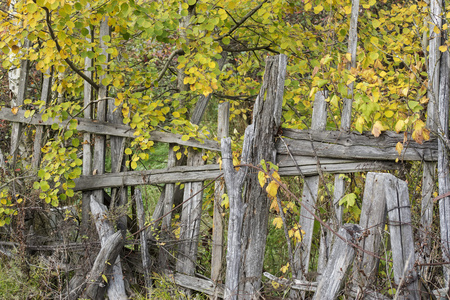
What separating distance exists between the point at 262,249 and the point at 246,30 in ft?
9.26

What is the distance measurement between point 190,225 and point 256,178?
1119 mm

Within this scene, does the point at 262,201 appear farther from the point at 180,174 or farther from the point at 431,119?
the point at 431,119

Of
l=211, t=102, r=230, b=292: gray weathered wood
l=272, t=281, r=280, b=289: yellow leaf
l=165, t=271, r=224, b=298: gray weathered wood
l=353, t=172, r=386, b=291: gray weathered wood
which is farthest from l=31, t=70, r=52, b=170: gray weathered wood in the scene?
l=353, t=172, r=386, b=291: gray weathered wood

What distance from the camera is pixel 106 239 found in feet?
13.2

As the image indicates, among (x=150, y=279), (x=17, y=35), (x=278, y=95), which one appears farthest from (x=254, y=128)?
(x=17, y=35)

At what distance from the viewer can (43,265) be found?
4.29 meters

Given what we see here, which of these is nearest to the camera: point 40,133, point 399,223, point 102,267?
point 399,223

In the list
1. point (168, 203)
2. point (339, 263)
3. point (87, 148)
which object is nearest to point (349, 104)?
point (339, 263)

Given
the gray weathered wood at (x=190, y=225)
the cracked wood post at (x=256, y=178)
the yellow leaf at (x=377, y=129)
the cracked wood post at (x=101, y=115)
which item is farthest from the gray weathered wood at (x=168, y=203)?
the yellow leaf at (x=377, y=129)

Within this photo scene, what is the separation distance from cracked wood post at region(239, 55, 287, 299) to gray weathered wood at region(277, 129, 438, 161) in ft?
0.51

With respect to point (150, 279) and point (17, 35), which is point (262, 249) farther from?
point (17, 35)

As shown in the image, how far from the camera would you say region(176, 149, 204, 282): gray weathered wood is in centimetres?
408

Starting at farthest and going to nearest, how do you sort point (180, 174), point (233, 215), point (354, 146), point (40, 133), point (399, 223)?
point (40, 133) → point (180, 174) → point (354, 146) → point (233, 215) → point (399, 223)

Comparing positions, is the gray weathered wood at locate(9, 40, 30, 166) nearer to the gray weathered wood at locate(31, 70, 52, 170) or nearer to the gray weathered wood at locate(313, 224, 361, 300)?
the gray weathered wood at locate(31, 70, 52, 170)
